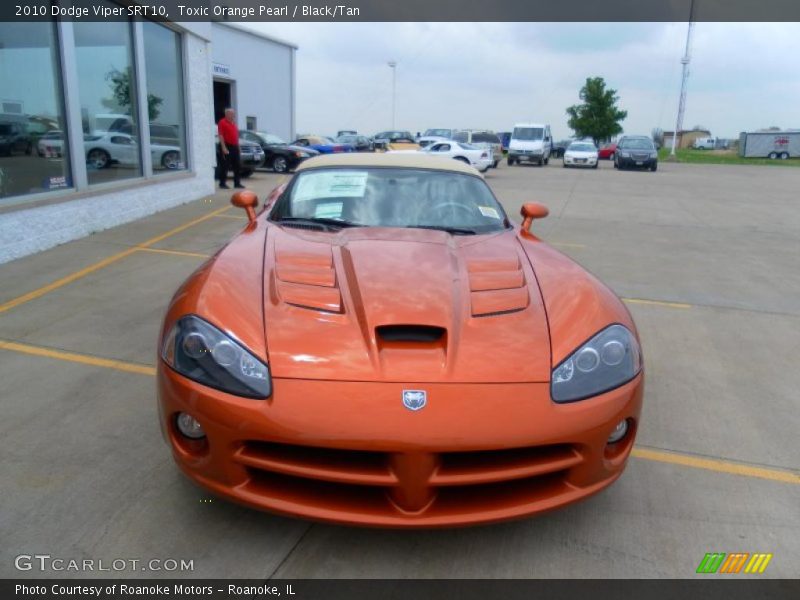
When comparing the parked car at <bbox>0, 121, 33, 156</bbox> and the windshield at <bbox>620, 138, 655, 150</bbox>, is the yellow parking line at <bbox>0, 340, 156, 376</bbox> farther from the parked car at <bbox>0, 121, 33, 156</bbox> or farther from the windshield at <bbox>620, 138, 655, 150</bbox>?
the windshield at <bbox>620, 138, 655, 150</bbox>

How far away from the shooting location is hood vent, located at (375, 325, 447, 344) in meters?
2.28

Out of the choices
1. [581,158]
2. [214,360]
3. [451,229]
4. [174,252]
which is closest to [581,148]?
[581,158]

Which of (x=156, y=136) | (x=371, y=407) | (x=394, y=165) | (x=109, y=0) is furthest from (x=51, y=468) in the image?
(x=156, y=136)

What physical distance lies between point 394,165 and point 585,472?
2.52 meters

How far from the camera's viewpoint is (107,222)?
8500 millimetres

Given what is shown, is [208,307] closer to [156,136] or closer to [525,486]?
[525,486]

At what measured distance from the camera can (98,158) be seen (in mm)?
8602

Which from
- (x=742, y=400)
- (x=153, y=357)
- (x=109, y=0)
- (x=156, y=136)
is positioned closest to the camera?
(x=742, y=400)

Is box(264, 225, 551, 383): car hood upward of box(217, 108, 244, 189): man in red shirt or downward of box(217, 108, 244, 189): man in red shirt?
downward

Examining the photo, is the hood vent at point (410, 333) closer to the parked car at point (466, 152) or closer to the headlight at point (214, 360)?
the headlight at point (214, 360)

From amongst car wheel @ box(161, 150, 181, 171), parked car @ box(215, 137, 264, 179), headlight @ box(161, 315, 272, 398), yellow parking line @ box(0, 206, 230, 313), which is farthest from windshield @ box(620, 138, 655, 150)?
headlight @ box(161, 315, 272, 398)

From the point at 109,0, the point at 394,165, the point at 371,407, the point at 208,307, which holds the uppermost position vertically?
the point at 109,0

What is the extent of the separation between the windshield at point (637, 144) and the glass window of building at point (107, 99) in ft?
83.0

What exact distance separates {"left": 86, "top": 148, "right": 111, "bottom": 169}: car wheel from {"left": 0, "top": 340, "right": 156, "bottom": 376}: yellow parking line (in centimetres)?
489
